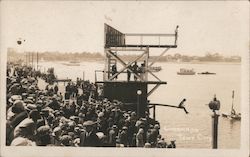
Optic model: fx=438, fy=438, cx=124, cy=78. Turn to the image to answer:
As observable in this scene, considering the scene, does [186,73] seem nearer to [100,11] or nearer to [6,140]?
[100,11]

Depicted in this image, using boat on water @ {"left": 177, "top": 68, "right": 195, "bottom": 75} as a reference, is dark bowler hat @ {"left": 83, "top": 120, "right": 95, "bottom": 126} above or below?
below

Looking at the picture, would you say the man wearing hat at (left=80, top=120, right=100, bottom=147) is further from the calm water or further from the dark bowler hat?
the calm water

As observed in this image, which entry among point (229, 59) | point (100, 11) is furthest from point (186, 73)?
point (100, 11)

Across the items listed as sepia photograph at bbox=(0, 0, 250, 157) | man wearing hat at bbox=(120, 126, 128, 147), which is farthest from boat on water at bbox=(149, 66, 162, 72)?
man wearing hat at bbox=(120, 126, 128, 147)

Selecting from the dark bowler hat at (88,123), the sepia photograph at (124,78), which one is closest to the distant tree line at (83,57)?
the sepia photograph at (124,78)

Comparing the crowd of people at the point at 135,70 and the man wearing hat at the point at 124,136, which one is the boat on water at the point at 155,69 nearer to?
A: the crowd of people at the point at 135,70

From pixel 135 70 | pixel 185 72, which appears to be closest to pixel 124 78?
pixel 135 70

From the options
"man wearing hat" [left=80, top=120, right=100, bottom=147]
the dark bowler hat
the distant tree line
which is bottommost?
"man wearing hat" [left=80, top=120, right=100, bottom=147]
